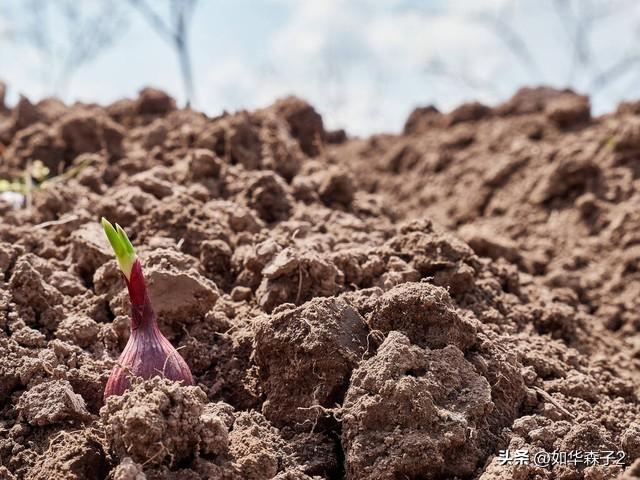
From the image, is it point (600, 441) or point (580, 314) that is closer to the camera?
point (600, 441)

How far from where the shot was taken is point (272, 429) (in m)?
2.12

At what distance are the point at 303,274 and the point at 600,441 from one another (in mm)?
1013

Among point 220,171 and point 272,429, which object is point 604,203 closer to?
point 220,171

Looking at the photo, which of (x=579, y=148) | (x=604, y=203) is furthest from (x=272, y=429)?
(x=579, y=148)

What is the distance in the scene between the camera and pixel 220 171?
3.56 m

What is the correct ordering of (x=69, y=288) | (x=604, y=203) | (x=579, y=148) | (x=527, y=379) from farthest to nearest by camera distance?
(x=579, y=148), (x=604, y=203), (x=69, y=288), (x=527, y=379)

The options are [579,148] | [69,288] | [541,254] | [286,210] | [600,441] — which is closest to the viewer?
[600,441]

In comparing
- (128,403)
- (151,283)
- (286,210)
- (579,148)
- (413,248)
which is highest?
(579,148)

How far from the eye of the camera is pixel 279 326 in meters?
2.22

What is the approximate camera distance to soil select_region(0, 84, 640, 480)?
194 centimetres

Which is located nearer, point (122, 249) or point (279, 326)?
point (122, 249)

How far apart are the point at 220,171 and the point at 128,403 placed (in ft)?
6.05

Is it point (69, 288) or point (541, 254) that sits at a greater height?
point (541, 254)

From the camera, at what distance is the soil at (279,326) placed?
6.38ft
